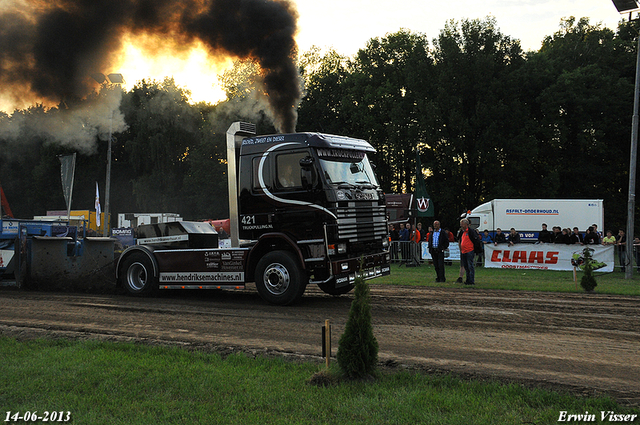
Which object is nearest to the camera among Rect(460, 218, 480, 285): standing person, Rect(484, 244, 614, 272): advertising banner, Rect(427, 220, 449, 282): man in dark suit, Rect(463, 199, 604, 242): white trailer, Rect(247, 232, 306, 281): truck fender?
Rect(247, 232, 306, 281): truck fender

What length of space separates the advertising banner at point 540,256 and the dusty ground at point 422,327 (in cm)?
726

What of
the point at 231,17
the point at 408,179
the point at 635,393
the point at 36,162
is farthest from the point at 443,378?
the point at 36,162

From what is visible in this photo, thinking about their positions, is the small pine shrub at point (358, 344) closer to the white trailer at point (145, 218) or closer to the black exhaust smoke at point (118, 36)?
the black exhaust smoke at point (118, 36)

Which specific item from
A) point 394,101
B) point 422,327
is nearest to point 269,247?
point 422,327

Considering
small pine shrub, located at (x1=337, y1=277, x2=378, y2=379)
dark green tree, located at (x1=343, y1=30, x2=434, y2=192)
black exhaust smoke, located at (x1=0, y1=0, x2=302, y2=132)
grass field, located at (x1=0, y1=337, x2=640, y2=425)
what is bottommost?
grass field, located at (x1=0, y1=337, x2=640, y2=425)

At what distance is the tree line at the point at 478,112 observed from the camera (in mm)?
39656

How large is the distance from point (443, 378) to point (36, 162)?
62382mm

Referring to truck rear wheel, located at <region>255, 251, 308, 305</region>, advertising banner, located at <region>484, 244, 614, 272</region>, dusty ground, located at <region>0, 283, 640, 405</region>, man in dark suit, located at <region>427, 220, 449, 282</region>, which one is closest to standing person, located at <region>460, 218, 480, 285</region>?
man in dark suit, located at <region>427, 220, 449, 282</region>

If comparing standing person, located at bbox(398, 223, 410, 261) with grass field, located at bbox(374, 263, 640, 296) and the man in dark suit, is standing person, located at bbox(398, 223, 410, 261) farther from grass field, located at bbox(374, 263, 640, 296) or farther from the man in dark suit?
the man in dark suit

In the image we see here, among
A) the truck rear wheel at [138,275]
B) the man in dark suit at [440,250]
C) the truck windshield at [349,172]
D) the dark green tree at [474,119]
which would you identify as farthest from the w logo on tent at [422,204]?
the dark green tree at [474,119]

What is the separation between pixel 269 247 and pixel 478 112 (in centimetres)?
3264

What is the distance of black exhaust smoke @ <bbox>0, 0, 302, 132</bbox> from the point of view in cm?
1355

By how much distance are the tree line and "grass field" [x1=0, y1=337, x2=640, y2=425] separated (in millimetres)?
31192

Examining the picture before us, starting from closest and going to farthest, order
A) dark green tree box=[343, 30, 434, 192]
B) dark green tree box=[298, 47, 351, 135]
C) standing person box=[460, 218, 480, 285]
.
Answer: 1. standing person box=[460, 218, 480, 285]
2. dark green tree box=[343, 30, 434, 192]
3. dark green tree box=[298, 47, 351, 135]
